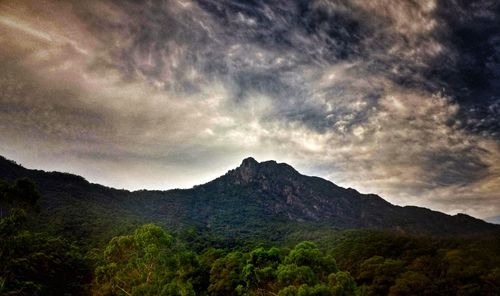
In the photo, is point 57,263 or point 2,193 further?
point 57,263

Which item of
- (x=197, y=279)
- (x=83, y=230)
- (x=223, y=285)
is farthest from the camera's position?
(x=83, y=230)

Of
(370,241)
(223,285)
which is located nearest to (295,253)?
(223,285)

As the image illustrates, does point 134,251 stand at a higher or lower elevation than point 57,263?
higher

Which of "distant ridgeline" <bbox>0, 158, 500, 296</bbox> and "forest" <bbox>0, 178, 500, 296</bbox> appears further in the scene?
"distant ridgeline" <bbox>0, 158, 500, 296</bbox>

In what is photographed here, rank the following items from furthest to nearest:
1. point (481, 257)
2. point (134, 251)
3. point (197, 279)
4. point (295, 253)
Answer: point (481, 257), point (197, 279), point (134, 251), point (295, 253)

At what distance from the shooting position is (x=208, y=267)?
2414 inches

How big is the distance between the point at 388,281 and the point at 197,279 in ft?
123

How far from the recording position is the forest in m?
27.3

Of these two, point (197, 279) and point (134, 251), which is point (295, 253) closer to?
point (134, 251)

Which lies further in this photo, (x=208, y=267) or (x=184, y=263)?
(x=208, y=267)

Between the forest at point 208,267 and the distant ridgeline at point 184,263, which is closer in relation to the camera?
the forest at point 208,267

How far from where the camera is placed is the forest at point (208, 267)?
27.3 metres

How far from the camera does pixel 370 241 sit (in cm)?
10662

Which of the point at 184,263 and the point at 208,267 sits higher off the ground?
the point at 184,263
